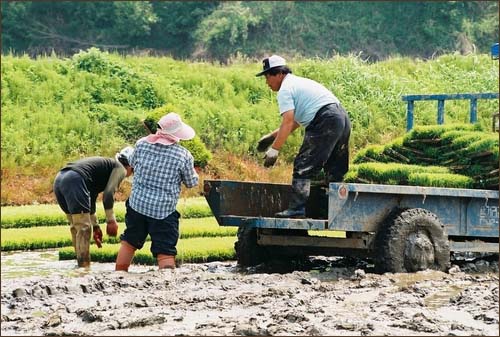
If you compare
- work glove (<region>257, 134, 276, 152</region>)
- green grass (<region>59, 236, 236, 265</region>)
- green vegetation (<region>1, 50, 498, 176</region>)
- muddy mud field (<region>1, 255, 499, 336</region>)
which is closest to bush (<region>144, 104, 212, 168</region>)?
green vegetation (<region>1, 50, 498, 176</region>)

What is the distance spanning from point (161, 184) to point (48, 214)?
23.9 ft

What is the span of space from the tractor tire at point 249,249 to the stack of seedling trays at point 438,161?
1174mm

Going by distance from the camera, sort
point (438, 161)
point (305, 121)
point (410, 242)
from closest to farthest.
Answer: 1. point (410, 242)
2. point (305, 121)
3. point (438, 161)

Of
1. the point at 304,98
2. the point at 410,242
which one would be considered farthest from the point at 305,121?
the point at 410,242

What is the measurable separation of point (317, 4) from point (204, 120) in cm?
2101

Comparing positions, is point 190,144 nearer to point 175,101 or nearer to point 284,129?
point 175,101

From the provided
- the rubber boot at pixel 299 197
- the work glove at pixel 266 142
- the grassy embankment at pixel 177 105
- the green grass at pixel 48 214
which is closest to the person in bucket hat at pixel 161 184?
the rubber boot at pixel 299 197

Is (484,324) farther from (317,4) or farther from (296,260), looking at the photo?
(317,4)

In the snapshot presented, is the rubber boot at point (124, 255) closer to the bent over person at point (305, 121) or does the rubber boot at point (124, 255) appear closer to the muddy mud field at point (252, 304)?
the muddy mud field at point (252, 304)

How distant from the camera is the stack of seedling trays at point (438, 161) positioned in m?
11.8

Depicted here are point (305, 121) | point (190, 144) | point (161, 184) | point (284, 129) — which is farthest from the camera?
point (190, 144)

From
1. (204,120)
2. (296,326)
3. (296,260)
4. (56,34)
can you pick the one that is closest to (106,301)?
(296,326)

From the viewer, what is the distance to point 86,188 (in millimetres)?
11812

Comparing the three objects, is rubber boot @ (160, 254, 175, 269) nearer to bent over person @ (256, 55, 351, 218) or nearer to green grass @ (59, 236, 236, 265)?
bent over person @ (256, 55, 351, 218)
